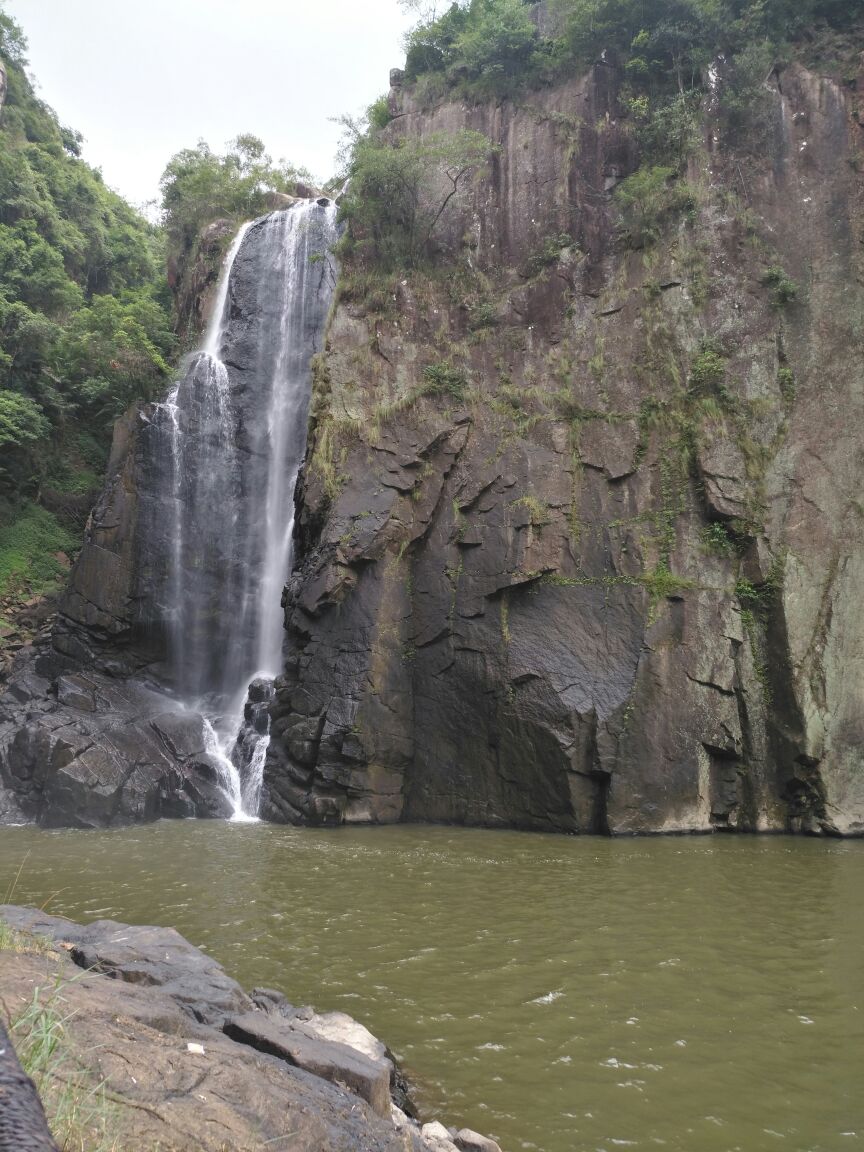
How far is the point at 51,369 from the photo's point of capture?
24234 mm

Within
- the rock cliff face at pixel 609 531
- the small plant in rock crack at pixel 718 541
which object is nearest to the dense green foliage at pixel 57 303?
the rock cliff face at pixel 609 531

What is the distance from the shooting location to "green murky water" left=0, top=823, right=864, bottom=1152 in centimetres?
464

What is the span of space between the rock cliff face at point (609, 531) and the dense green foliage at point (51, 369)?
28.6 feet

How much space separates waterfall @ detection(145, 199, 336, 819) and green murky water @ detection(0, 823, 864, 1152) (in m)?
6.01

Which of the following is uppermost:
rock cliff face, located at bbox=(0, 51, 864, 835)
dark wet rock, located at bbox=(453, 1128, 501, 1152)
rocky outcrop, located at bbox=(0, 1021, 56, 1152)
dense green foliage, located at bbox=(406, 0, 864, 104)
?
dense green foliage, located at bbox=(406, 0, 864, 104)

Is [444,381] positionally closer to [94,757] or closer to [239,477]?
[239,477]

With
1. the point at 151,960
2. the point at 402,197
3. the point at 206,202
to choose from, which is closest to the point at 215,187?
the point at 206,202

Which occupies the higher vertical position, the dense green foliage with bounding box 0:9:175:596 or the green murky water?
the dense green foliage with bounding box 0:9:175:596

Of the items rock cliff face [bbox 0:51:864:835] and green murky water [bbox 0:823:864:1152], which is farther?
rock cliff face [bbox 0:51:864:835]

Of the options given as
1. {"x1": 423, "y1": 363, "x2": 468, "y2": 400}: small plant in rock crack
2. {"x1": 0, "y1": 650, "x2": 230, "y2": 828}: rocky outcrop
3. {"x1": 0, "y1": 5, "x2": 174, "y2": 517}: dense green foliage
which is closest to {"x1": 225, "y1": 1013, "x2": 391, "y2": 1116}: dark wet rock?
{"x1": 0, "y1": 650, "x2": 230, "y2": 828}: rocky outcrop

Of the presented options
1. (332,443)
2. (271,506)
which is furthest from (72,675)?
(332,443)

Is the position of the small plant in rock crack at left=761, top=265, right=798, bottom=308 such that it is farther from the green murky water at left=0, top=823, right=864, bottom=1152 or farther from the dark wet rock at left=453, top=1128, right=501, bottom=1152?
the dark wet rock at left=453, top=1128, right=501, bottom=1152

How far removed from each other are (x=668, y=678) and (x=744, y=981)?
280 inches

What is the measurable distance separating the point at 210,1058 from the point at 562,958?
13.7 ft
